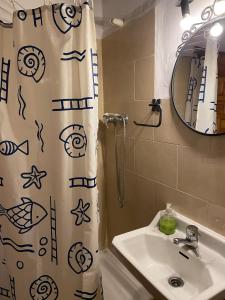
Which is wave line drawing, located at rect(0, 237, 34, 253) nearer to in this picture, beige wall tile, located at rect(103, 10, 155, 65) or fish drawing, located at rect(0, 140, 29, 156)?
fish drawing, located at rect(0, 140, 29, 156)

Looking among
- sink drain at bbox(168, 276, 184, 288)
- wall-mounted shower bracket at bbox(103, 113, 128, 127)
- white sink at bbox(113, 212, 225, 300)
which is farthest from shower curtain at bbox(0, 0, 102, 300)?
wall-mounted shower bracket at bbox(103, 113, 128, 127)

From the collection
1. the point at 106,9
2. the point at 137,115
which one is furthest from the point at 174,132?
the point at 106,9

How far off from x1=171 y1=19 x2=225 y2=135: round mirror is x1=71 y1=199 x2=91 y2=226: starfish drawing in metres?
0.70

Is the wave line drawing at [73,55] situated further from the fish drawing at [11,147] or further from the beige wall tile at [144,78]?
the beige wall tile at [144,78]

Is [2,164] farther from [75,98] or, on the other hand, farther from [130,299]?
[130,299]

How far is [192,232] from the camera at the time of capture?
3.69ft

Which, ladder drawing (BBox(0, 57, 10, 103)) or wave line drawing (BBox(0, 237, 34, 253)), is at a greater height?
ladder drawing (BBox(0, 57, 10, 103))

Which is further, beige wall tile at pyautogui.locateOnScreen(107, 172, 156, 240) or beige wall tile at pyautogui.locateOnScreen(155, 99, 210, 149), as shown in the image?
beige wall tile at pyautogui.locateOnScreen(107, 172, 156, 240)

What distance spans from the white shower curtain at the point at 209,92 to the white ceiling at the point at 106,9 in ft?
1.83

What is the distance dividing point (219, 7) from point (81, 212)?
3.77ft

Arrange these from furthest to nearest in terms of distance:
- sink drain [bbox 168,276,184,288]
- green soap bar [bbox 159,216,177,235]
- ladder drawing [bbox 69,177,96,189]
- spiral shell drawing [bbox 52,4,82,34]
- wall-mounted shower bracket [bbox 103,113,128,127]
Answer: wall-mounted shower bracket [bbox 103,113,128,127]
green soap bar [bbox 159,216,177,235]
sink drain [bbox 168,276,184,288]
ladder drawing [bbox 69,177,96,189]
spiral shell drawing [bbox 52,4,82,34]

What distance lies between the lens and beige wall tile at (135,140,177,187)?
1334 mm

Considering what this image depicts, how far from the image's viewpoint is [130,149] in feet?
5.53

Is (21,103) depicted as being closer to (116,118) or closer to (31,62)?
(31,62)
